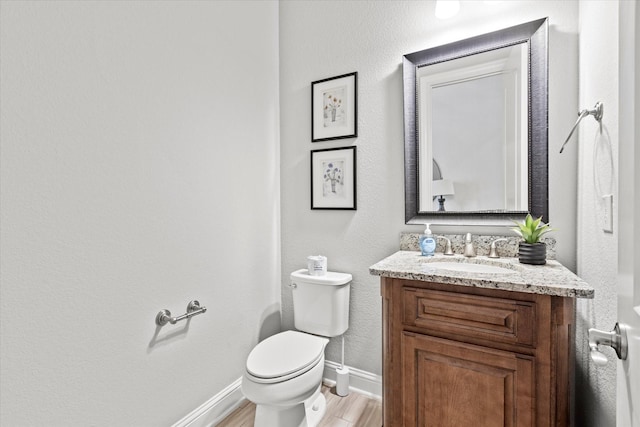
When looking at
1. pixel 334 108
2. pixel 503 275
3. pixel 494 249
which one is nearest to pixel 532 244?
pixel 494 249

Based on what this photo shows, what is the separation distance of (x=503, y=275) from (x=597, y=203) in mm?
423

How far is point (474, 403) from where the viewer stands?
1105mm

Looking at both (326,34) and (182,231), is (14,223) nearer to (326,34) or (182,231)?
(182,231)

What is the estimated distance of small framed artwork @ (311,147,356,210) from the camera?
1889 millimetres

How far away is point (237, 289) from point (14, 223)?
1.05 meters

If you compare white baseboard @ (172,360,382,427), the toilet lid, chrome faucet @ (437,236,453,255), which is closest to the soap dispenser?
chrome faucet @ (437,236,453,255)

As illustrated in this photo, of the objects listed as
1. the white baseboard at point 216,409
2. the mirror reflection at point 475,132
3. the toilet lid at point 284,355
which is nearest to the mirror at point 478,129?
the mirror reflection at point 475,132

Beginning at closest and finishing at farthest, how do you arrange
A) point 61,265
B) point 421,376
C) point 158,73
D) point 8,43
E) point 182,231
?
point 8,43, point 61,265, point 421,376, point 158,73, point 182,231

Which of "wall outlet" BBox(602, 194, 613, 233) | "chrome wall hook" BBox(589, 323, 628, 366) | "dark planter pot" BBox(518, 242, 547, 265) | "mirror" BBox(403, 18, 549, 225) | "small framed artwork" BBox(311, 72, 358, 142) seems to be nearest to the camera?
"chrome wall hook" BBox(589, 323, 628, 366)

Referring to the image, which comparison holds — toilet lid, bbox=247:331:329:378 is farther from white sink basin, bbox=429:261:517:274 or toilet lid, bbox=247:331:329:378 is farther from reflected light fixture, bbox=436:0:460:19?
reflected light fixture, bbox=436:0:460:19

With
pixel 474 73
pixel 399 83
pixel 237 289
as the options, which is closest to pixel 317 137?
pixel 399 83

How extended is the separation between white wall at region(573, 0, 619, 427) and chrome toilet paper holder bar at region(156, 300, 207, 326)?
1.60m

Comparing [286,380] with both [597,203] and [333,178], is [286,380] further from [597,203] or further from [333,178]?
[597,203]

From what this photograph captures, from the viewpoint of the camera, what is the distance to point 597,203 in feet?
3.60
